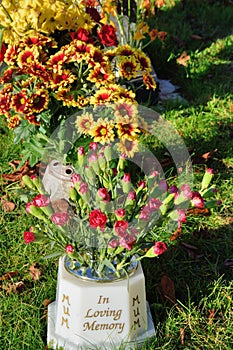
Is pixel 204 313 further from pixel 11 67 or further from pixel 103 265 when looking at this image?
pixel 11 67

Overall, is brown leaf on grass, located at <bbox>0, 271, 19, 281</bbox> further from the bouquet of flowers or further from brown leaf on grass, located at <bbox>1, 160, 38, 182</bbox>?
brown leaf on grass, located at <bbox>1, 160, 38, 182</bbox>

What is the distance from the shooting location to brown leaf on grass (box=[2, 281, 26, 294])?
2494mm

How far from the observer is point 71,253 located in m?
2.01

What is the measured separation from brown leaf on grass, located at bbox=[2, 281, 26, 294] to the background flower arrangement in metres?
0.68

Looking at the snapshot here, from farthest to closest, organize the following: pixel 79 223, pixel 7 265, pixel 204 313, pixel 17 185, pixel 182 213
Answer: pixel 17 185 < pixel 7 265 < pixel 204 313 < pixel 79 223 < pixel 182 213

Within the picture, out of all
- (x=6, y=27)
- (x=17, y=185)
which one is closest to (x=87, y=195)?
(x=6, y=27)

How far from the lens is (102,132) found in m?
2.36

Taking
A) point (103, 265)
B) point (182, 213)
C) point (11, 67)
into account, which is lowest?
point (103, 265)

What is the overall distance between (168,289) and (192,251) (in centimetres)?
31

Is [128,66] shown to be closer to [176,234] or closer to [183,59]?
[176,234]

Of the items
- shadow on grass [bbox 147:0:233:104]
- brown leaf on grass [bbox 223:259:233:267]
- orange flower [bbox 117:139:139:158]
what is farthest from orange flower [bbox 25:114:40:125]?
shadow on grass [bbox 147:0:233:104]

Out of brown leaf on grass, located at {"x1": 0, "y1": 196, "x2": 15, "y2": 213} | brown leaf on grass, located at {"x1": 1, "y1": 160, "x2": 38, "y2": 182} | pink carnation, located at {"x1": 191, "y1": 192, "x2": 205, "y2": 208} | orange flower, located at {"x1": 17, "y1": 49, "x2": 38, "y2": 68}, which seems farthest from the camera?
brown leaf on grass, located at {"x1": 1, "y1": 160, "x2": 38, "y2": 182}

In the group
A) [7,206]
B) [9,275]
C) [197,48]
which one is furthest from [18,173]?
[197,48]

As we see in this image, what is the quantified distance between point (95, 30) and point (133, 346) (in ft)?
4.73
